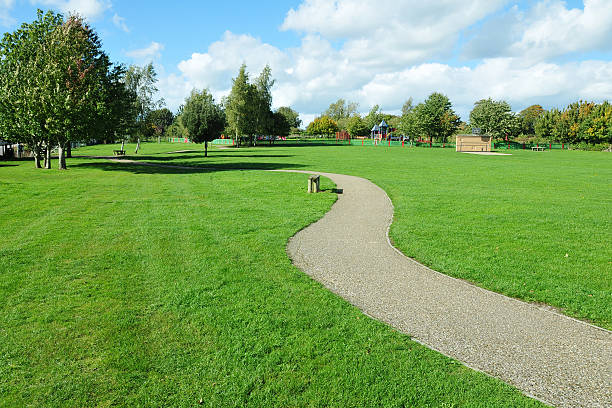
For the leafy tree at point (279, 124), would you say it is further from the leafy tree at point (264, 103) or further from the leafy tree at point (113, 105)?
the leafy tree at point (113, 105)

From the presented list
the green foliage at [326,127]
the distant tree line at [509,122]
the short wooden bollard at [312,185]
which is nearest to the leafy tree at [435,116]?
the distant tree line at [509,122]

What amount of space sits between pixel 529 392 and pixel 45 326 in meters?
5.56

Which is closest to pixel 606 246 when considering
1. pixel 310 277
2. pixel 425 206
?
pixel 425 206

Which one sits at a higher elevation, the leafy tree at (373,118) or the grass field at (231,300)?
the leafy tree at (373,118)

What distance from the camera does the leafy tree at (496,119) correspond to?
84938mm

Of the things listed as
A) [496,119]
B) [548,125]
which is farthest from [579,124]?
[496,119]

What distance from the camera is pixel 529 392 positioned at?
3865 mm

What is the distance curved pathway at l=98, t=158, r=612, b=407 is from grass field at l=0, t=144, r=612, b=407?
0.92 feet

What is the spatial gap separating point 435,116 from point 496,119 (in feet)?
42.1

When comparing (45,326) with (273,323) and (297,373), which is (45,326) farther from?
(297,373)

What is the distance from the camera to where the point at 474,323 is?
206 inches

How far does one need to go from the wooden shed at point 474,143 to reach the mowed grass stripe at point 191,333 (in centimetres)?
5664

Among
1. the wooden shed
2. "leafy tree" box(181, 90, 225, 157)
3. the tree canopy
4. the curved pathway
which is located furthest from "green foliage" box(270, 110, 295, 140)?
the curved pathway

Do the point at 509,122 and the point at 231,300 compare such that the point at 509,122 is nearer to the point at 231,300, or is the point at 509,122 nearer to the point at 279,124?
the point at 279,124
